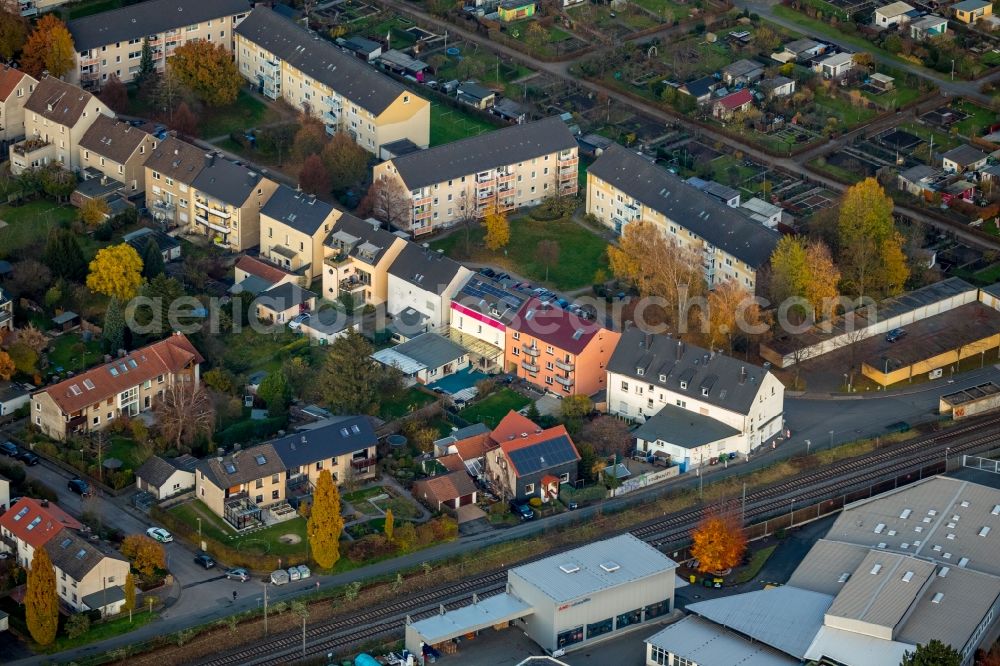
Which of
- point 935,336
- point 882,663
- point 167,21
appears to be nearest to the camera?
point 882,663

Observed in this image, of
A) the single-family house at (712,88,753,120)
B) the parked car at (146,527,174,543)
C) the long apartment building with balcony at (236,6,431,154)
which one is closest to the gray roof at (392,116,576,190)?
the long apartment building with balcony at (236,6,431,154)

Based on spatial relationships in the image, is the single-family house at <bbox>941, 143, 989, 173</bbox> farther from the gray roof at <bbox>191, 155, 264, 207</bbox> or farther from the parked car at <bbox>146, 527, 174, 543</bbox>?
the parked car at <bbox>146, 527, 174, 543</bbox>

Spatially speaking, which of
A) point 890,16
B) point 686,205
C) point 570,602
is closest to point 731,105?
point 890,16

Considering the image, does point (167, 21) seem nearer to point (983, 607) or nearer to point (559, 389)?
point (559, 389)

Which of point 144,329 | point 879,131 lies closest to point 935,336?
point 879,131

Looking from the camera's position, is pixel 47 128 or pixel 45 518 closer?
pixel 45 518

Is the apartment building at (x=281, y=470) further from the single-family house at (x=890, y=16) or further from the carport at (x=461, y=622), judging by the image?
the single-family house at (x=890, y=16)
